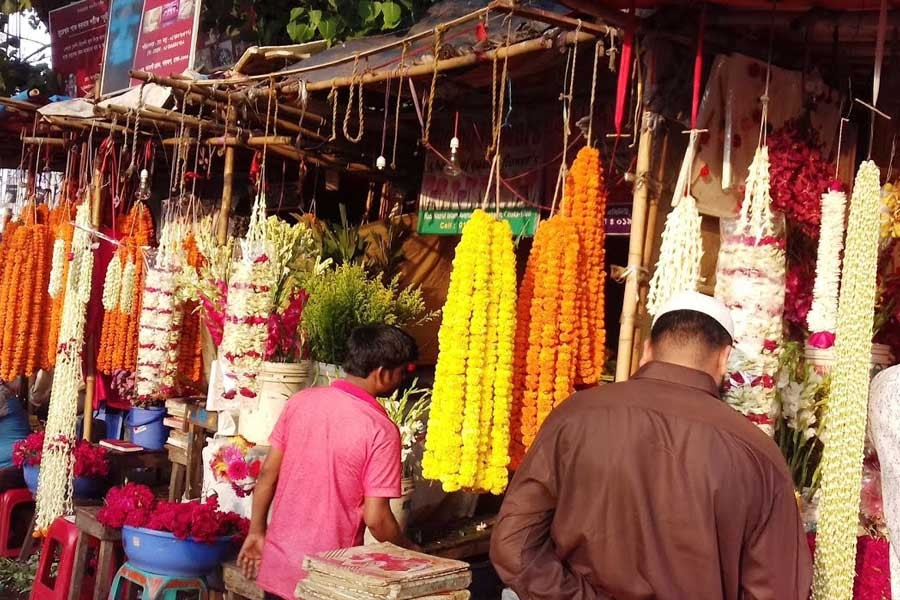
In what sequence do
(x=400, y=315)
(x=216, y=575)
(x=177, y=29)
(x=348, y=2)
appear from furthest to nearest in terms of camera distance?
(x=348, y=2) < (x=177, y=29) < (x=400, y=315) < (x=216, y=575)

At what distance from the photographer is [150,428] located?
6602 millimetres

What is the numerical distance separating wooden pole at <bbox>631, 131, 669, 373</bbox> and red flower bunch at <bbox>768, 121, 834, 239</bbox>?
42cm

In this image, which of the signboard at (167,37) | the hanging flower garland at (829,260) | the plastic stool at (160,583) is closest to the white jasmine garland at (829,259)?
the hanging flower garland at (829,260)

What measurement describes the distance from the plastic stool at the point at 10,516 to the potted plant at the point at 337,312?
283 centimetres

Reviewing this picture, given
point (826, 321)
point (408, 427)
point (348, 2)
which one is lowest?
point (408, 427)

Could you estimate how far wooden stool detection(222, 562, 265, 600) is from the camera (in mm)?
3553

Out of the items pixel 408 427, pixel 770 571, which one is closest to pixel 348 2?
pixel 408 427

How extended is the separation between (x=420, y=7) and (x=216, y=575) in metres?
5.51

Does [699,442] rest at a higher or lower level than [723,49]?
lower

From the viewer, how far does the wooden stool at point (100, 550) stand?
14.0ft

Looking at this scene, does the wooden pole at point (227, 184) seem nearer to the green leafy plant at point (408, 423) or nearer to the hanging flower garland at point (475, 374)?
the green leafy plant at point (408, 423)

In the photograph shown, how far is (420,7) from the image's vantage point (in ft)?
25.3

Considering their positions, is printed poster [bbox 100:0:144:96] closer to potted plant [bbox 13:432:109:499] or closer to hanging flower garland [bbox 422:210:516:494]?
potted plant [bbox 13:432:109:499]

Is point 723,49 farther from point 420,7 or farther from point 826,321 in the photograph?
point 420,7
